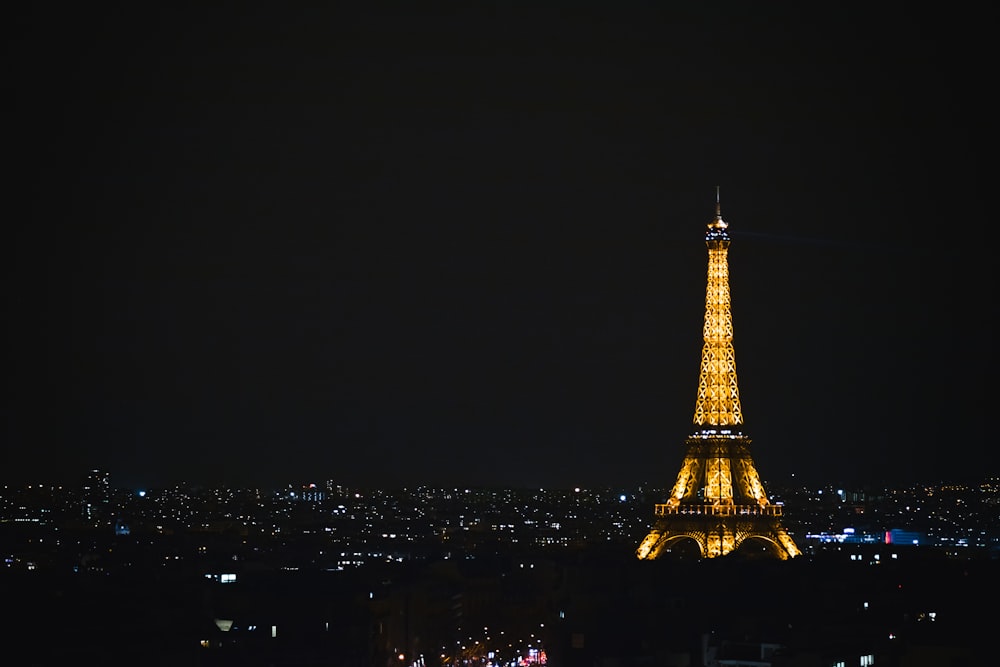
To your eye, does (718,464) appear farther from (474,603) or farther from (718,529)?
(474,603)

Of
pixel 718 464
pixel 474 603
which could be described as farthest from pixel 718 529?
pixel 474 603

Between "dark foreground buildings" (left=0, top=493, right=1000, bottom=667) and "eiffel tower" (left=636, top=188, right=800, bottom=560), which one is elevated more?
"eiffel tower" (left=636, top=188, right=800, bottom=560)

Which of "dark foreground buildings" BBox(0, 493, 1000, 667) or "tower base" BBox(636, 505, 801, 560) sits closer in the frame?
"dark foreground buildings" BBox(0, 493, 1000, 667)

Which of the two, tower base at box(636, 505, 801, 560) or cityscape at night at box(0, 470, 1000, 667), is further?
tower base at box(636, 505, 801, 560)

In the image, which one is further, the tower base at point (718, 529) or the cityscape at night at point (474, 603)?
the tower base at point (718, 529)

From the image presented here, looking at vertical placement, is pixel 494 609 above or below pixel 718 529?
below

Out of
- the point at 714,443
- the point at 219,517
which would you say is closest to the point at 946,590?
the point at 714,443

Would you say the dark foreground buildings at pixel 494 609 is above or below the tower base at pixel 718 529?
below

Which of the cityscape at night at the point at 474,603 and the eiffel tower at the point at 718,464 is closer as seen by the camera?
the cityscape at night at the point at 474,603

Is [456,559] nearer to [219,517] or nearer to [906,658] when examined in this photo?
[906,658]
